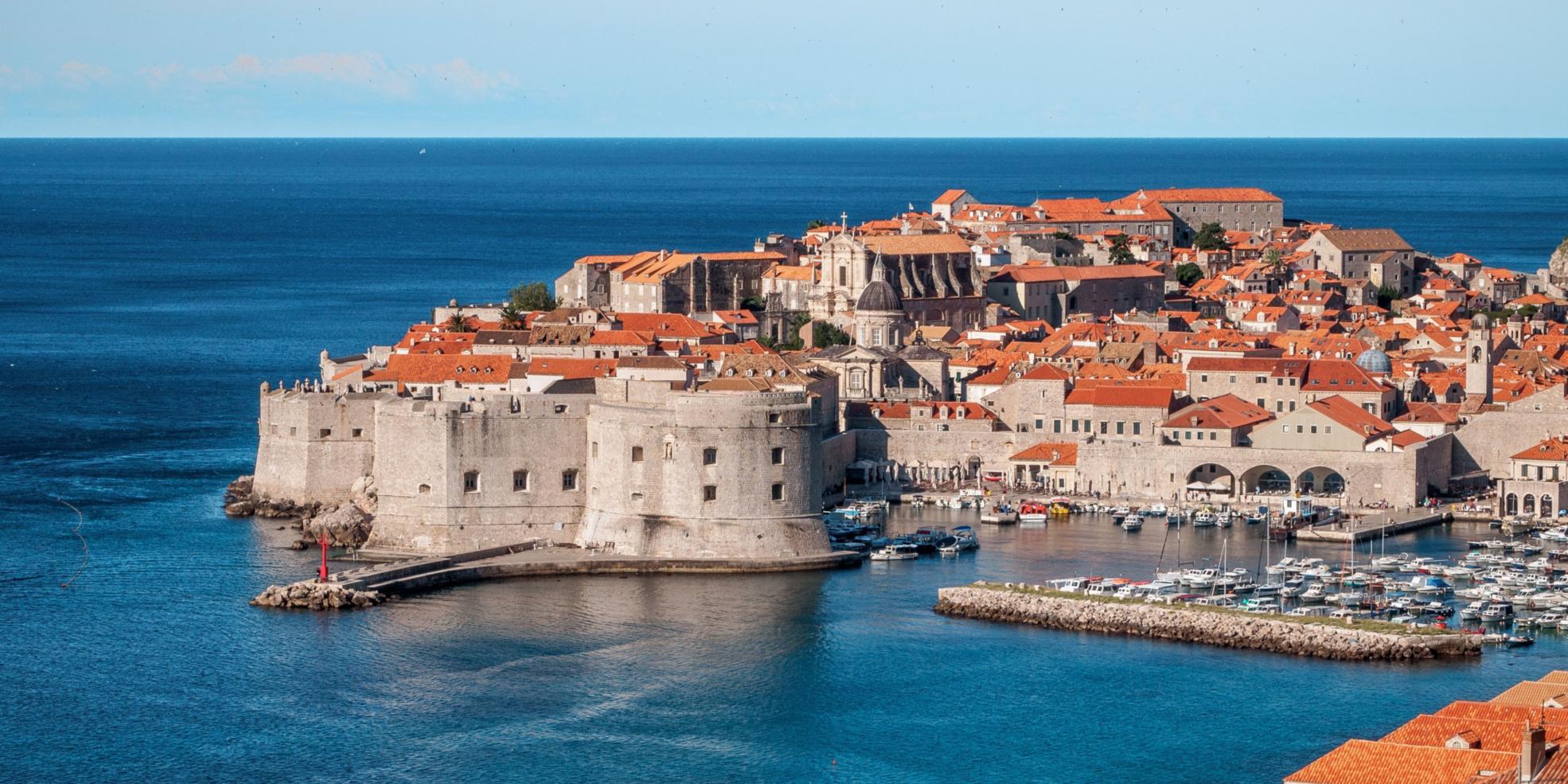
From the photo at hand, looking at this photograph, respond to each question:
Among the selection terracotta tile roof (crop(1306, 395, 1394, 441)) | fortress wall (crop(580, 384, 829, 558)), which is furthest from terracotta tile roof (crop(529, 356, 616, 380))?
terracotta tile roof (crop(1306, 395, 1394, 441))

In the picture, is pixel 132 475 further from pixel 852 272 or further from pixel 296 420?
pixel 852 272

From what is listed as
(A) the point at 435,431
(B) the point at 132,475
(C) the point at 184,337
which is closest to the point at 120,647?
(A) the point at 435,431

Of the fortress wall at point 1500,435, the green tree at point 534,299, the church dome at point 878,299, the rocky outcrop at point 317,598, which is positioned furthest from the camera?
the green tree at point 534,299

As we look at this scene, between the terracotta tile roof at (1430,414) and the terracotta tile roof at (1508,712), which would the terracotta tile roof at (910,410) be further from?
the terracotta tile roof at (1508,712)

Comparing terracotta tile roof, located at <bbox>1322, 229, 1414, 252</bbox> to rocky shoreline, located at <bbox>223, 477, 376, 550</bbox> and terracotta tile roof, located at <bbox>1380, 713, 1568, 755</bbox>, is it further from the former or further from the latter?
terracotta tile roof, located at <bbox>1380, 713, 1568, 755</bbox>

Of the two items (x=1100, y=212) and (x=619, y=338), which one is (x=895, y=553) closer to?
(x=619, y=338)

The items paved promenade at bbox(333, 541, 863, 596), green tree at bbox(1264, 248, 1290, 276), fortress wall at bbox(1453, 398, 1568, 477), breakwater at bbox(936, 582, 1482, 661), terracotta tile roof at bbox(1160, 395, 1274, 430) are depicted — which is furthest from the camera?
green tree at bbox(1264, 248, 1290, 276)

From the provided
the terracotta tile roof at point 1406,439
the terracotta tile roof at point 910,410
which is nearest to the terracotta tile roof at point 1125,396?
the terracotta tile roof at point 910,410
